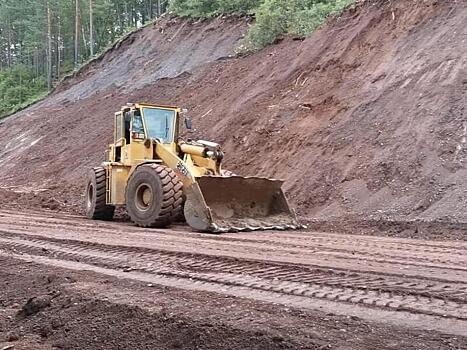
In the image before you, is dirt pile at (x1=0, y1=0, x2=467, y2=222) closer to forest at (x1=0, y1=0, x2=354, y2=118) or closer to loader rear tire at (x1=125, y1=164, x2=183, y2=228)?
loader rear tire at (x1=125, y1=164, x2=183, y2=228)

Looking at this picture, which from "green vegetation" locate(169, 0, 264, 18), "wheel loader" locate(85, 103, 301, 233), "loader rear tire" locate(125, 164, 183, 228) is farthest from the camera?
"green vegetation" locate(169, 0, 264, 18)

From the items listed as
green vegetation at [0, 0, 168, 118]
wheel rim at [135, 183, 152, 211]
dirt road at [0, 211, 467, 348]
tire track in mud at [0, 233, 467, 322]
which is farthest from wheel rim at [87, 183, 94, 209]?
green vegetation at [0, 0, 168, 118]

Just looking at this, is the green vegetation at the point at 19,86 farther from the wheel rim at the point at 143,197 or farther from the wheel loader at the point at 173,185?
the wheel rim at the point at 143,197

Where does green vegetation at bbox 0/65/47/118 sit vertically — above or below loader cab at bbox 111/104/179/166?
above

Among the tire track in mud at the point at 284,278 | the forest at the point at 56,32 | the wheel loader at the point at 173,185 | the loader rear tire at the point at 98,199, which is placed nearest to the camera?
the tire track in mud at the point at 284,278

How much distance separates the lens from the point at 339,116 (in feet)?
52.2

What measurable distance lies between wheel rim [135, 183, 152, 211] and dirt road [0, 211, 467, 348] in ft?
4.38

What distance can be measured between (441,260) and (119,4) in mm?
59038

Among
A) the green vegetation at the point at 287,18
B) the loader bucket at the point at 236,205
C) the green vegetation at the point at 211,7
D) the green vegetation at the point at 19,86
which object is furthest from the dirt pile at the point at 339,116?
the green vegetation at the point at 19,86

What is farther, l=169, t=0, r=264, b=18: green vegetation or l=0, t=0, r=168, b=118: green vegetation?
l=0, t=0, r=168, b=118: green vegetation

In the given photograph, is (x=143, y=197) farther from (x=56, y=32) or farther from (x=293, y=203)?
(x=56, y=32)

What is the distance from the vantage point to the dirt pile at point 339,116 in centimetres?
1305

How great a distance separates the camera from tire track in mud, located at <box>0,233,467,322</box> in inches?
205

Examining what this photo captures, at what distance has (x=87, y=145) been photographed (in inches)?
990
